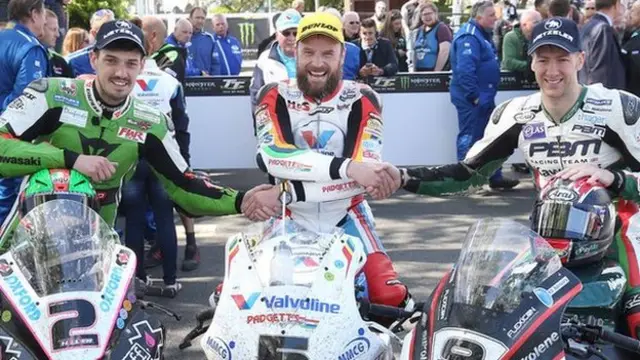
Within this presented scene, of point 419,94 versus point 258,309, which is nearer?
point 258,309

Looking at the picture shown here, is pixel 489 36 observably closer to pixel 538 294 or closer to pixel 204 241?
pixel 204 241

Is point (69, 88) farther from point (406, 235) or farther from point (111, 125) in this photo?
point (406, 235)

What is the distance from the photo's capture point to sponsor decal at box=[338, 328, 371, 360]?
3047 mm

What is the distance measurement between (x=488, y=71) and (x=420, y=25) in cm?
264

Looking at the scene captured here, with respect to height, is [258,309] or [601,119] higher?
[601,119]

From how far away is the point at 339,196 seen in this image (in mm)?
4316

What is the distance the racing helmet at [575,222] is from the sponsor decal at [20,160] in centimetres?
238

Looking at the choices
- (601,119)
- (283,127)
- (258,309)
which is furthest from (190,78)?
(258,309)

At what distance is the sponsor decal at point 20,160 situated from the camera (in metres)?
4.26

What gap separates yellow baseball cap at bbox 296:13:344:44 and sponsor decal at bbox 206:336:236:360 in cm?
184

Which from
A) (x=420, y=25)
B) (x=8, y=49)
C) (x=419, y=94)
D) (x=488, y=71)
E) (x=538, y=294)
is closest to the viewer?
(x=538, y=294)

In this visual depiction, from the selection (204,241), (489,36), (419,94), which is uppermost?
(489,36)

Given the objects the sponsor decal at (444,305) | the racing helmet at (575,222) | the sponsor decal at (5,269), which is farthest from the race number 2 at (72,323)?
the racing helmet at (575,222)

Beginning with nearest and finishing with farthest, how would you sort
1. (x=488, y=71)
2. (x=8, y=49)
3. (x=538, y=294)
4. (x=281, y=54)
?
(x=538, y=294)
(x=8, y=49)
(x=281, y=54)
(x=488, y=71)
